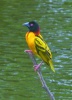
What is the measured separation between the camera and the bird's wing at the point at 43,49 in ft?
19.5

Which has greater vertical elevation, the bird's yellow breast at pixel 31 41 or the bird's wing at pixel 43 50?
the bird's yellow breast at pixel 31 41

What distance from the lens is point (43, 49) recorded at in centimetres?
602

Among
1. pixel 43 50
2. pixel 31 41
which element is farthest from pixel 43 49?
pixel 31 41

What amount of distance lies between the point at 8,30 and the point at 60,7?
2.70 metres

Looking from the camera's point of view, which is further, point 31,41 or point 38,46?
point 38,46

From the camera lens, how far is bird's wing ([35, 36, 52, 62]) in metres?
5.95

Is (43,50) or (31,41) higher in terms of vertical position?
(31,41)

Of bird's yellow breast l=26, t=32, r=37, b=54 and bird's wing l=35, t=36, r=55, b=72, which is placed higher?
bird's yellow breast l=26, t=32, r=37, b=54

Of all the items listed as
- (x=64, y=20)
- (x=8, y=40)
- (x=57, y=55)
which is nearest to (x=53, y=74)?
(x=57, y=55)

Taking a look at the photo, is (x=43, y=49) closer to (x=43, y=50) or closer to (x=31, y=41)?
(x=43, y=50)

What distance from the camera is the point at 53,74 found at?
11.2 metres

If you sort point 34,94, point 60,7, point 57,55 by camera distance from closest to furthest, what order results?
point 34,94 < point 57,55 < point 60,7

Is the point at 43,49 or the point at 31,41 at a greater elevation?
the point at 31,41

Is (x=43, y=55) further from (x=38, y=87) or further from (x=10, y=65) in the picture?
(x=10, y=65)
